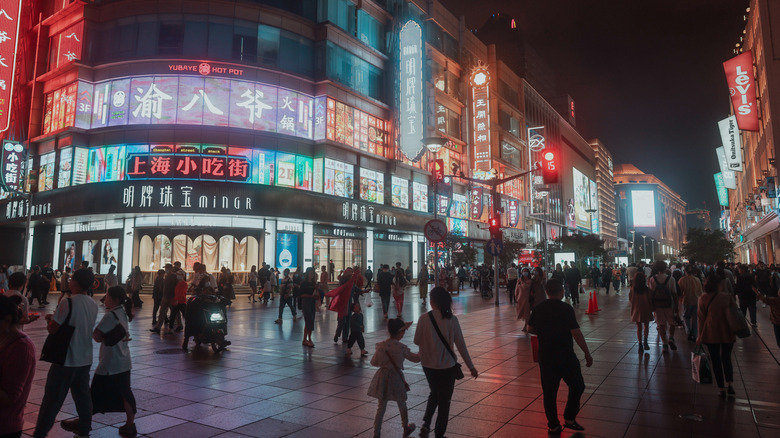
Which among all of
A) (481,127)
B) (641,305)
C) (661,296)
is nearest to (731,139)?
(481,127)

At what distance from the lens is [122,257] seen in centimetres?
2920

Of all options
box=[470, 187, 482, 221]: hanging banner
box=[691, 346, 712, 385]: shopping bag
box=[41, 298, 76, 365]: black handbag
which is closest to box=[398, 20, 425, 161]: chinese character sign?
box=[470, 187, 482, 221]: hanging banner

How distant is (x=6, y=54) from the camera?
2655 centimetres

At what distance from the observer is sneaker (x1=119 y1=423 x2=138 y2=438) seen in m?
5.27

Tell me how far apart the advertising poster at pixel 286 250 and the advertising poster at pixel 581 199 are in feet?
262

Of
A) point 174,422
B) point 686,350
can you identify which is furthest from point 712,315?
point 174,422

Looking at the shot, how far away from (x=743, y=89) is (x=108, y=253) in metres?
42.0

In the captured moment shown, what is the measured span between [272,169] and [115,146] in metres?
8.96

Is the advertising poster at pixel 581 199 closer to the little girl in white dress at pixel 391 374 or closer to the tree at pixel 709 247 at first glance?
the tree at pixel 709 247

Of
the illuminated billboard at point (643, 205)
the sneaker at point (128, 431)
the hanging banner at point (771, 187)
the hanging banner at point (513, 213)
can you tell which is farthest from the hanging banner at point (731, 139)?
the illuminated billboard at point (643, 205)

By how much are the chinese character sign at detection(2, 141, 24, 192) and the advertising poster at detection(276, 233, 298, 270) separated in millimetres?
14955

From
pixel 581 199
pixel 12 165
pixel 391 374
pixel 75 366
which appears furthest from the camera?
pixel 581 199

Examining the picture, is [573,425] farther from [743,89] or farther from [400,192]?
[743,89]

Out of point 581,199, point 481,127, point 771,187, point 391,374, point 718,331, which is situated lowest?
point 391,374
